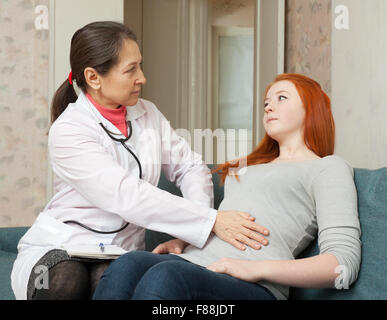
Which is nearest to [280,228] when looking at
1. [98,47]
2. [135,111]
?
[135,111]

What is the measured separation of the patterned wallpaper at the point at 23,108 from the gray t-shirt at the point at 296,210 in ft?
5.50

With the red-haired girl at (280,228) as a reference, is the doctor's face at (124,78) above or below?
above

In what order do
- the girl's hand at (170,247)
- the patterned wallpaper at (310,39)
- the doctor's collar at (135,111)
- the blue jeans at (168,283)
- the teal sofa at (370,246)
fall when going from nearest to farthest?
the blue jeans at (168,283)
the teal sofa at (370,246)
the girl's hand at (170,247)
the doctor's collar at (135,111)
the patterned wallpaper at (310,39)

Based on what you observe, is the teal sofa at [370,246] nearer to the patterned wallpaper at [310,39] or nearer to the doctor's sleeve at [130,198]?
the doctor's sleeve at [130,198]

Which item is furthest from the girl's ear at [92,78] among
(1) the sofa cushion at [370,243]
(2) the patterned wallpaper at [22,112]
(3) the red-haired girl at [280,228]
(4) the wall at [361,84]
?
(2) the patterned wallpaper at [22,112]

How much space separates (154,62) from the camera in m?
4.03

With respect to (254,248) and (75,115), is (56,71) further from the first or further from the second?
(254,248)

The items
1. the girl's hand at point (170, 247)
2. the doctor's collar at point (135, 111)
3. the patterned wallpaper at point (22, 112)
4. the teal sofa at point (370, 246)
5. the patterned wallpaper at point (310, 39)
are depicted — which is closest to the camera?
the teal sofa at point (370, 246)

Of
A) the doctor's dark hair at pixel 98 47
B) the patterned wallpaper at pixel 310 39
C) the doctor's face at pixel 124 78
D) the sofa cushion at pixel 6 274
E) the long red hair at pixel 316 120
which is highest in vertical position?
the patterned wallpaper at pixel 310 39

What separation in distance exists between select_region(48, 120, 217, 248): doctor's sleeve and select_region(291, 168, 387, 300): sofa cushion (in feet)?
1.00

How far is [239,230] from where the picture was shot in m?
1.19

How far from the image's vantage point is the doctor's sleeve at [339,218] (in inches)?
41.6

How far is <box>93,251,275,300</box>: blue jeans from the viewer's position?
0.95m

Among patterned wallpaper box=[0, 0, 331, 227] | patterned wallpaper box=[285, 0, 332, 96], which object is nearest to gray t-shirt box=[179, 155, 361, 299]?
patterned wallpaper box=[285, 0, 332, 96]
